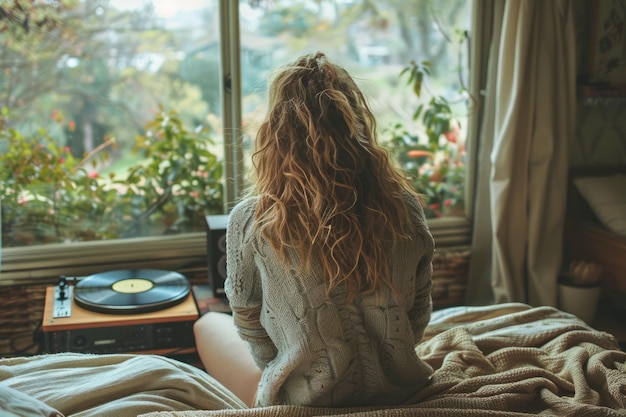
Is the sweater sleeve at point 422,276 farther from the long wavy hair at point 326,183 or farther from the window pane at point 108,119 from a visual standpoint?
the window pane at point 108,119

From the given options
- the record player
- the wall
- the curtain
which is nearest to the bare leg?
the record player

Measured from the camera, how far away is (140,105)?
293 cm

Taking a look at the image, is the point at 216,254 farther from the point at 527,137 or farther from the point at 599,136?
the point at 599,136

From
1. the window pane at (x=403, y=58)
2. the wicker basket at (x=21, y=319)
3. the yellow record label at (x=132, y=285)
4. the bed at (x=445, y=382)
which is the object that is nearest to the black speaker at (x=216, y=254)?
the yellow record label at (x=132, y=285)

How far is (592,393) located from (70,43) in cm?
219

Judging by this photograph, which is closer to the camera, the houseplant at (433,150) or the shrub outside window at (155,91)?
the shrub outside window at (155,91)

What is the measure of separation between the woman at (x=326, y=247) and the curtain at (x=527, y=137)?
1.51 meters

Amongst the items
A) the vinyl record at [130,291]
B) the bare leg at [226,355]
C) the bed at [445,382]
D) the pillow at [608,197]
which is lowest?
the bare leg at [226,355]

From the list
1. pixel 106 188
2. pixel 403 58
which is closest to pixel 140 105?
pixel 106 188

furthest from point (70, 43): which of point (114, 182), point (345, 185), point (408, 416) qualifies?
point (408, 416)

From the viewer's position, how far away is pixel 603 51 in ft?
10.5

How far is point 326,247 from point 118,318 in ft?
3.79

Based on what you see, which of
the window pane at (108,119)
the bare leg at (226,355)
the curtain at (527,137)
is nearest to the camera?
the bare leg at (226,355)

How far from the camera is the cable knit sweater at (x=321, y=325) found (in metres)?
1.53
